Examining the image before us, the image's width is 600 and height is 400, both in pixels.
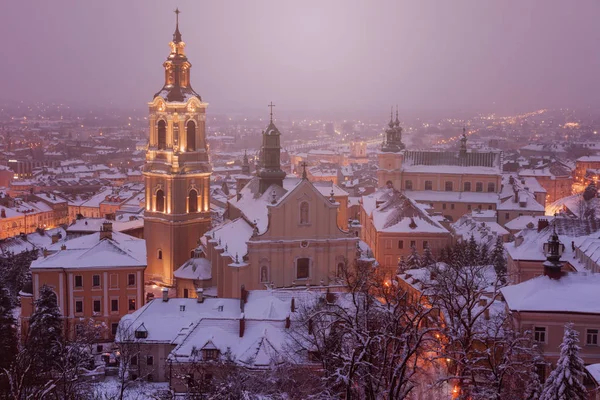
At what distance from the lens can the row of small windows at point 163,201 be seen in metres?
48.3

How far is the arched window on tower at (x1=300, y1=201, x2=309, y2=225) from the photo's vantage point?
41344mm

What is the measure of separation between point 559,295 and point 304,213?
1554 cm

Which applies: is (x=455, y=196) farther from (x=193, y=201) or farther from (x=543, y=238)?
(x=193, y=201)

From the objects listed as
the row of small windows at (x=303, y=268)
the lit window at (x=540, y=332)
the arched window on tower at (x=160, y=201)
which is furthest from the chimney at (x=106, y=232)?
the lit window at (x=540, y=332)

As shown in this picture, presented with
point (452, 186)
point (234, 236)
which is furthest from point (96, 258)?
point (452, 186)

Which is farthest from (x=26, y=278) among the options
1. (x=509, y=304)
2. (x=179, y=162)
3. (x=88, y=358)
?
(x=509, y=304)

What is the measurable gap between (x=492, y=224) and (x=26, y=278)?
3445cm

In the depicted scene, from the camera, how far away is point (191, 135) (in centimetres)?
4797

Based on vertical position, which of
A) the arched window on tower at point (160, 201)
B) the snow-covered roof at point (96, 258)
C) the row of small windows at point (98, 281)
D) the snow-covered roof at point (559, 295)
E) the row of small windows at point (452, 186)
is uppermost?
the arched window on tower at point (160, 201)

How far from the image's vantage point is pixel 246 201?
4812 centimetres

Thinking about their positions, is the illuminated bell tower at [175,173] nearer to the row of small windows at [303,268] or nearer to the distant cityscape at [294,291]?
the distant cityscape at [294,291]

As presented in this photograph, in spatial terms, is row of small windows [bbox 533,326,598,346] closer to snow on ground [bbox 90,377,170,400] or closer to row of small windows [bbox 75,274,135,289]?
snow on ground [bbox 90,377,170,400]

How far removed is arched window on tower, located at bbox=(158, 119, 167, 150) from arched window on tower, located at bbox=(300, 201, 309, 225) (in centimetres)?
1096

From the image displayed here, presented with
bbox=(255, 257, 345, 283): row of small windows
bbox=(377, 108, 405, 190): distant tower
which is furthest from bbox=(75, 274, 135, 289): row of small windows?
bbox=(377, 108, 405, 190): distant tower
